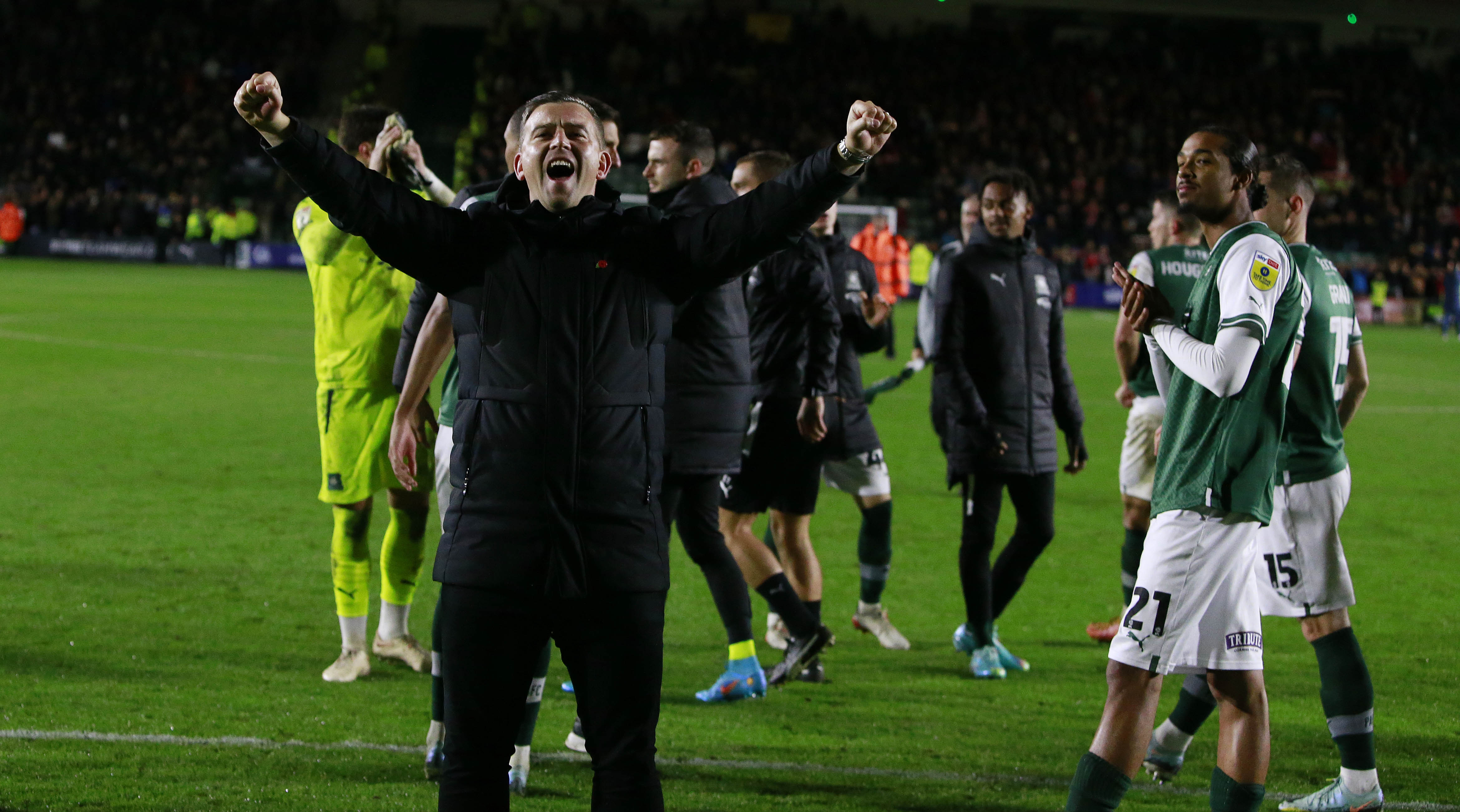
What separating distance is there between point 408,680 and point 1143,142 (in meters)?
39.4

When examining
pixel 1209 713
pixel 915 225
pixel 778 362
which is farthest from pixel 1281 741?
pixel 915 225

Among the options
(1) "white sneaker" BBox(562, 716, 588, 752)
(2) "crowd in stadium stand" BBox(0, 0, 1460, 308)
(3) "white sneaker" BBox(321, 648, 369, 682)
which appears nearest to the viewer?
(1) "white sneaker" BBox(562, 716, 588, 752)

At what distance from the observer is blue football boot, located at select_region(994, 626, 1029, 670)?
19.7ft

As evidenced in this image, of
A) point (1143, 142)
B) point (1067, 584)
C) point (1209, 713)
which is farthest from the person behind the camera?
point (1143, 142)

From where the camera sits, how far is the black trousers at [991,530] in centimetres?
595

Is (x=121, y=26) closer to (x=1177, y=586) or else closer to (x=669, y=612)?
(x=669, y=612)

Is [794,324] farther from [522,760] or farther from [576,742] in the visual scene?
[522,760]

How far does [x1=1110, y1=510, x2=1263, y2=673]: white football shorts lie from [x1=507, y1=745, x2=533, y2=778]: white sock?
176cm

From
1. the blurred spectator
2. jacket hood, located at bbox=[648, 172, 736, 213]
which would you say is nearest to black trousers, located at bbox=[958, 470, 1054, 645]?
jacket hood, located at bbox=[648, 172, 736, 213]

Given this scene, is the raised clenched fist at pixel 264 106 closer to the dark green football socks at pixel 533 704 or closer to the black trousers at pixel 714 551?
the dark green football socks at pixel 533 704

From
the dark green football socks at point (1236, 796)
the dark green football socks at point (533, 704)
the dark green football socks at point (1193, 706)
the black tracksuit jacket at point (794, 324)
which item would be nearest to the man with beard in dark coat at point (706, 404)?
the black tracksuit jacket at point (794, 324)

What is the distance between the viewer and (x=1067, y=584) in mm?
7797

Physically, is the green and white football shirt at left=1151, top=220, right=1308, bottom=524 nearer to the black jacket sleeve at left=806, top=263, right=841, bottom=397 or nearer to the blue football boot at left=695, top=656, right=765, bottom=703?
the blue football boot at left=695, top=656, right=765, bottom=703

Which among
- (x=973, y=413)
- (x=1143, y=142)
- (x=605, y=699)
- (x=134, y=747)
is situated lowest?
(x=134, y=747)
